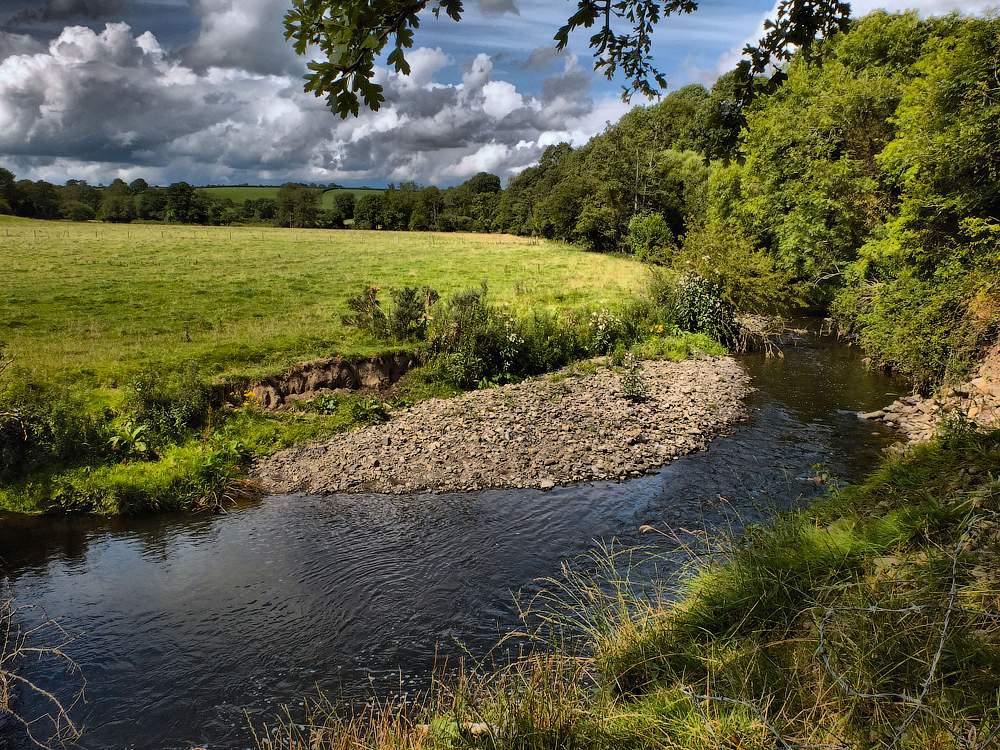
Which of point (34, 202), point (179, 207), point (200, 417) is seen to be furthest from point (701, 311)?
point (34, 202)

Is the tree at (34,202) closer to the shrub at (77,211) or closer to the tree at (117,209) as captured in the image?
the shrub at (77,211)

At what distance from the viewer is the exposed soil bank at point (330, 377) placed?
1698cm

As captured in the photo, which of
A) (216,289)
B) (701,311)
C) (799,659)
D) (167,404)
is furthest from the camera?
(216,289)

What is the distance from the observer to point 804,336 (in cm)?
2888

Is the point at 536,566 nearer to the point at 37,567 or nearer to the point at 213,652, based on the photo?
the point at 213,652

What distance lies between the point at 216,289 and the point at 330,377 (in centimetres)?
1648

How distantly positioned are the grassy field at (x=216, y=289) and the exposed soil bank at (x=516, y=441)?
4392 mm

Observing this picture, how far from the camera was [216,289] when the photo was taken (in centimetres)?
3045

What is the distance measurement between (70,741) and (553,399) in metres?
13.9

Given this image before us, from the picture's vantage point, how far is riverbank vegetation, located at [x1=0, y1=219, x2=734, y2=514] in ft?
42.7

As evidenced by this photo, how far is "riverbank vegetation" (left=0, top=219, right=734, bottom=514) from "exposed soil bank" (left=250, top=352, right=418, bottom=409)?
374mm

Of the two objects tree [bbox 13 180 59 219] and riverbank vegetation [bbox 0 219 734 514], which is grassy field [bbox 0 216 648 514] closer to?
riverbank vegetation [bbox 0 219 734 514]

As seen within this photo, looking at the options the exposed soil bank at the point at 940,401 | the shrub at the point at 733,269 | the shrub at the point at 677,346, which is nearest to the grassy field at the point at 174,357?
the shrub at the point at 677,346

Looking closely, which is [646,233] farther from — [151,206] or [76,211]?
[76,211]
